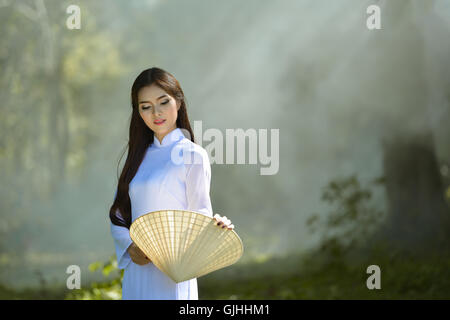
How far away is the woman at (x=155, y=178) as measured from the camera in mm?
1864

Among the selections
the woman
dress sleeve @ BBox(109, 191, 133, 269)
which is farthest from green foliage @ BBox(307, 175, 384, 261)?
dress sleeve @ BBox(109, 191, 133, 269)

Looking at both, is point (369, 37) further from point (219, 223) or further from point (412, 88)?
point (219, 223)

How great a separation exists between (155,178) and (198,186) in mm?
166

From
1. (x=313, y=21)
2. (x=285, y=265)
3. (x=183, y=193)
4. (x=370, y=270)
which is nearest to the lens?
(x=183, y=193)

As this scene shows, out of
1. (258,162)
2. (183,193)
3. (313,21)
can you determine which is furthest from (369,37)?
(183,193)

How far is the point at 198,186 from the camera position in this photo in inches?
72.9

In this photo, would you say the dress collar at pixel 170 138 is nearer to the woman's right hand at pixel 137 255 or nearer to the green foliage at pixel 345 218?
the woman's right hand at pixel 137 255

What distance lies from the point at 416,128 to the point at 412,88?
17.7 inches

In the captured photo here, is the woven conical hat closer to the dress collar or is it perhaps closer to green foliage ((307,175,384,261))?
the dress collar

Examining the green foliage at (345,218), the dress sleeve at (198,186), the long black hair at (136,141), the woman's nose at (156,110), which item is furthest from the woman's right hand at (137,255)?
the green foliage at (345,218)

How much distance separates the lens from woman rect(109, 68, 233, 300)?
1.86 m
